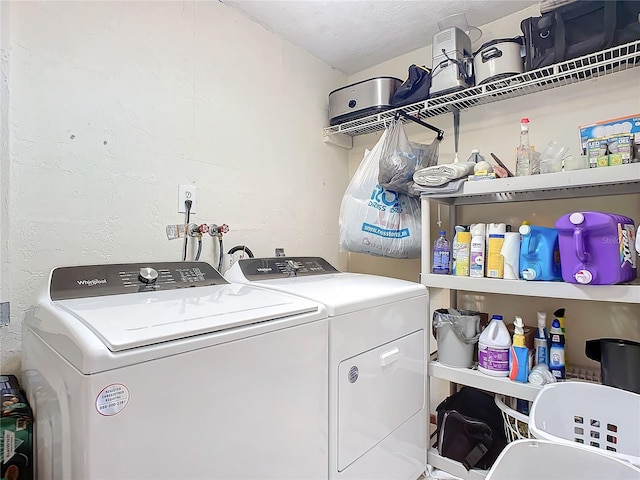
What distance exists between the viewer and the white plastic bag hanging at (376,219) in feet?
6.12

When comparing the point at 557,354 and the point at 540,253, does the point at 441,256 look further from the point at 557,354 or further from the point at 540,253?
the point at 557,354

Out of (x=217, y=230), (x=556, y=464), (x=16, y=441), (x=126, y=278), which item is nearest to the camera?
(x=16, y=441)

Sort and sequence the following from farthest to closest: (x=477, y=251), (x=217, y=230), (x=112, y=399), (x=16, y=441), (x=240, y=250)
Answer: (x=240, y=250), (x=217, y=230), (x=477, y=251), (x=16, y=441), (x=112, y=399)

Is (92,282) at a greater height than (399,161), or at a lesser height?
lesser

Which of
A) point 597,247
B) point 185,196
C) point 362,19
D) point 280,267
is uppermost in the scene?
point 362,19

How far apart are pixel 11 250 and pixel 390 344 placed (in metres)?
1.35

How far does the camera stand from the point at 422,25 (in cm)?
203

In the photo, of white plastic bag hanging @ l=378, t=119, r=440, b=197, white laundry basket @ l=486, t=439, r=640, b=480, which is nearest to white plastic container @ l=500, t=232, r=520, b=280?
white plastic bag hanging @ l=378, t=119, r=440, b=197

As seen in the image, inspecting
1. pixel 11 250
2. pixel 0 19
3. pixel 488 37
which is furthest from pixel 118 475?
pixel 488 37

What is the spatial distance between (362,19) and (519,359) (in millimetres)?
1806

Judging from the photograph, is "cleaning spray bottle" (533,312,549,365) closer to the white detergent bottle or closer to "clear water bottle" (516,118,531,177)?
the white detergent bottle

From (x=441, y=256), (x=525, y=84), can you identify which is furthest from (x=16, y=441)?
(x=525, y=84)

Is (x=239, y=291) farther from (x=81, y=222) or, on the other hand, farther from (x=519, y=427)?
(x=519, y=427)

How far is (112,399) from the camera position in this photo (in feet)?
2.34
